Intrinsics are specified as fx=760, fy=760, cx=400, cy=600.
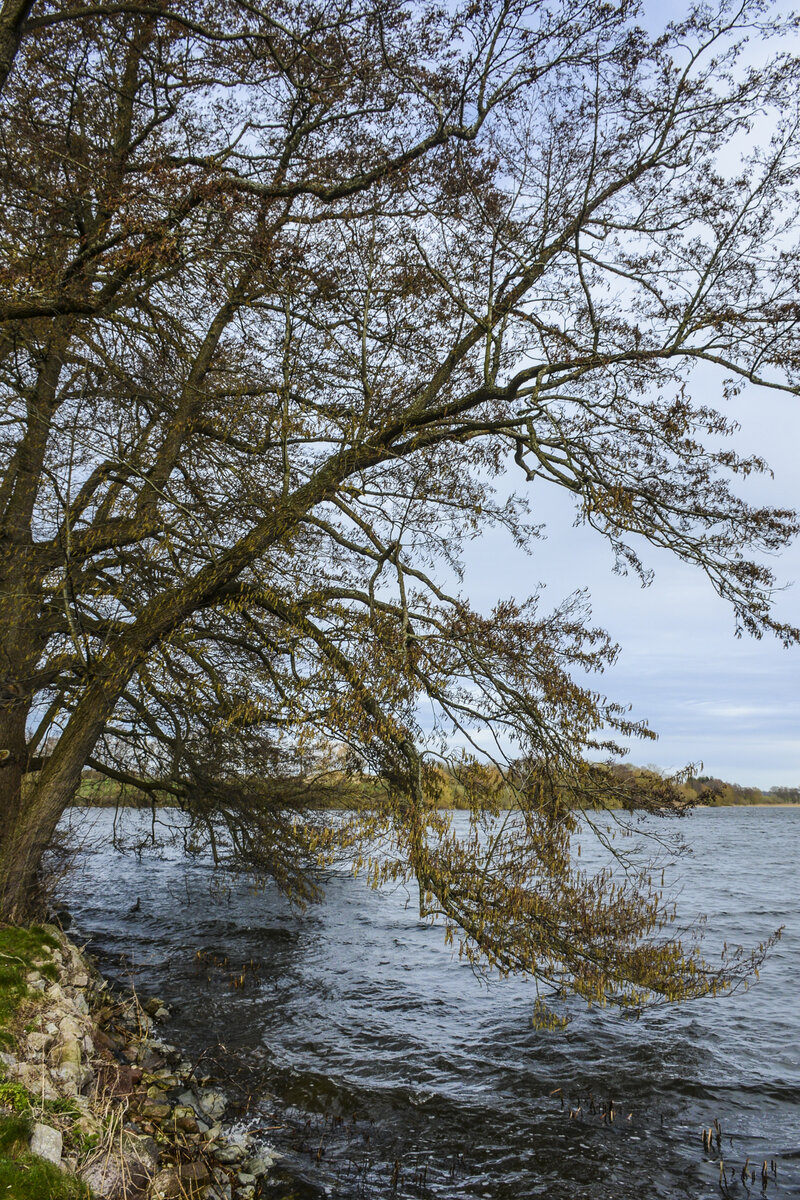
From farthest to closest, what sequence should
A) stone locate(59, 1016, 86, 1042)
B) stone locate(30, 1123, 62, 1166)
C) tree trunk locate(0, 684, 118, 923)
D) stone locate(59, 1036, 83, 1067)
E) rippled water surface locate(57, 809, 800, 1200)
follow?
tree trunk locate(0, 684, 118, 923), rippled water surface locate(57, 809, 800, 1200), stone locate(59, 1016, 86, 1042), stone locate(59, 1036, 83, 1067), stone locate(30, 1123, 62, 1166)

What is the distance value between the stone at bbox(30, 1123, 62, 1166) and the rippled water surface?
2.53m

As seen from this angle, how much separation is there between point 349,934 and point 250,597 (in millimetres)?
9493

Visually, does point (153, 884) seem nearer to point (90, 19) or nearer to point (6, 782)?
point (6, 782)

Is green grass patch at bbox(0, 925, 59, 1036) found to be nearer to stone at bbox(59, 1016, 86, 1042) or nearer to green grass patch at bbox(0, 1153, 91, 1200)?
stone at bbox(59, 1016, 86, 1042)

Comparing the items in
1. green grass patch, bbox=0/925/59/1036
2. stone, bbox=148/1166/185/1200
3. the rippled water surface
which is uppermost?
green grass patch, bbox=0/925/59/1036

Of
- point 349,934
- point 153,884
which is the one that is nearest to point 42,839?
point 349,934

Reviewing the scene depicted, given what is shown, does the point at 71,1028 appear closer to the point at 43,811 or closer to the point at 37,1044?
the point at 37,1044

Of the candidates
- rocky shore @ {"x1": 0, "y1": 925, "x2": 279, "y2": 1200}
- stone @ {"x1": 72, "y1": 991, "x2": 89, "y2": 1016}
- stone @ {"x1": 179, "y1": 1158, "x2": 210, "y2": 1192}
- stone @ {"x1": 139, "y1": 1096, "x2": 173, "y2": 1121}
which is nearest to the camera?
rocky shore @ {"x1": 0, "y1": 925, "x2": 279, "y2": 1200}

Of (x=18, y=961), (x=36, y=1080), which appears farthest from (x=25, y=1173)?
(x=18, y=961)

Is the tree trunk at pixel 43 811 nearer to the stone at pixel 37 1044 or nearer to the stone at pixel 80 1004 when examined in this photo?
the stone at pixel 80 1004

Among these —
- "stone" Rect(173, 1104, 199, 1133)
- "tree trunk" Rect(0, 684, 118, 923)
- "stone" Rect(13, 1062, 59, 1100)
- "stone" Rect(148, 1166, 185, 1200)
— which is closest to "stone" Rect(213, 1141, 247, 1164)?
"stone" Rect(173, 1104, 199, 1133)

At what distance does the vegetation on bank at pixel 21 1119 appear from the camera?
357cm

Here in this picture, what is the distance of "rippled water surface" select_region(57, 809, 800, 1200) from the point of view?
21.3 feet

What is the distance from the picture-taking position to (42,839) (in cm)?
819
